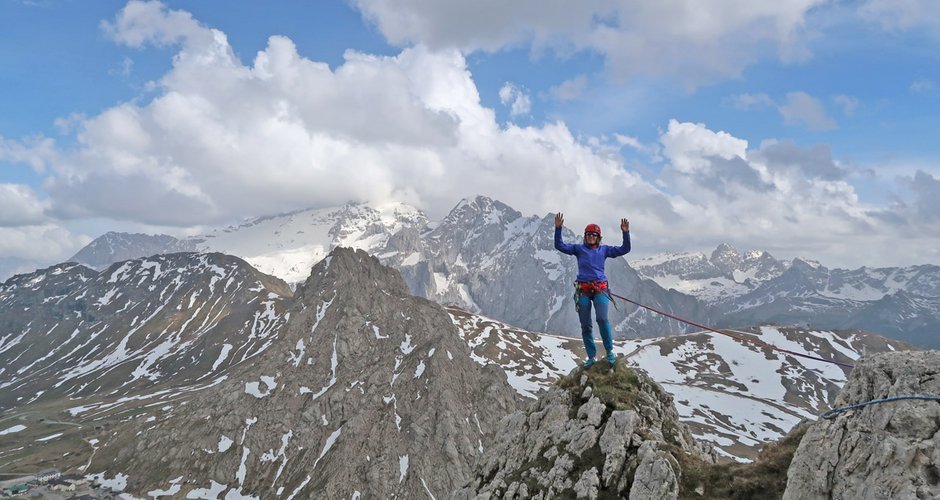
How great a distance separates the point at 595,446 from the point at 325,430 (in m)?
156

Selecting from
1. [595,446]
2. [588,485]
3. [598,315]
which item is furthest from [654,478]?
[598,315]

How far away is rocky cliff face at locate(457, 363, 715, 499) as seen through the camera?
68.8ft

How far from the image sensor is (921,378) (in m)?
14.7

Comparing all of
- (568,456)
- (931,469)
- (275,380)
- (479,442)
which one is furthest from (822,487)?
(275,380)

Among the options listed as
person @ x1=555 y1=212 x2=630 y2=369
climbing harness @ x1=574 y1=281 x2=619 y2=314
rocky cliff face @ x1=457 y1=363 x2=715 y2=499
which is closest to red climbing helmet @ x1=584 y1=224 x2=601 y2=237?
person @ x1=555 y1=212 x2=630 y2=369

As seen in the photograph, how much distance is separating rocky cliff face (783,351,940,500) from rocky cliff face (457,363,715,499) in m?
5.51

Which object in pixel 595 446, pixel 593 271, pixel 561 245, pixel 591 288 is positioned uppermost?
pixel 561 245

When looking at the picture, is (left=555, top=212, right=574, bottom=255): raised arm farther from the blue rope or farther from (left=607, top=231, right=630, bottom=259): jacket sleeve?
the blue rope

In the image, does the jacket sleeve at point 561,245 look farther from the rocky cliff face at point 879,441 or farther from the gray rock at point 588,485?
the rocky cliff face at point 879,441

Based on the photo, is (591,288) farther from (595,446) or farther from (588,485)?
(588,485)

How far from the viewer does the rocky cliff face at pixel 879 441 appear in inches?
508

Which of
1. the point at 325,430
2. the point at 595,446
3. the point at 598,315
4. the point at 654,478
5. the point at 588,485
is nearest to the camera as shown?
the point at 654,478

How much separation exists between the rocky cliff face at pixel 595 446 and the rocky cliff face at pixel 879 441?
551 centimetres

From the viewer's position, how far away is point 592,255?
23.6 m
